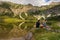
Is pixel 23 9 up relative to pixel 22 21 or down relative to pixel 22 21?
up

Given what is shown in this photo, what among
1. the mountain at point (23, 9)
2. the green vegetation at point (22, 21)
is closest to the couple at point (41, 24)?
the green vegetation at point (22, 21)

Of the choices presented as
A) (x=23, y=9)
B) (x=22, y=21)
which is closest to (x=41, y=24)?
(x=22, y=21)

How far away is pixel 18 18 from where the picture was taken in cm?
198

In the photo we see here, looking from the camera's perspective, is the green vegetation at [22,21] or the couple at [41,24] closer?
the green vegetation at [22,21]

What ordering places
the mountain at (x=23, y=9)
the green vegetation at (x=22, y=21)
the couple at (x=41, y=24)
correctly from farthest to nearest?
the mountain at (x=23, y=9) → the couple at (x=41, y=24) → the green vegetation at (x=22, y=21)

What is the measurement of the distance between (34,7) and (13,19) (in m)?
0.36

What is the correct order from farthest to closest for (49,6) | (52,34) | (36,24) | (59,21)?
1. (49,6)
2. (59,21)
3. (36,24)
4. (52,34)

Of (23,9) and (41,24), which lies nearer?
(41,24)

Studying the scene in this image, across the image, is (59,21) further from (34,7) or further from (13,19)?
(13,19)

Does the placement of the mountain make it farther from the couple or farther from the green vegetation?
the couple

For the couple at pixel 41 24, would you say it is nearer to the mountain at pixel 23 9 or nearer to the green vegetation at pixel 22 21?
the green vegetation at pixel 22 21

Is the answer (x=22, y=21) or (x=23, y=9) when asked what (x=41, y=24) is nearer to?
(x=22, y=21)

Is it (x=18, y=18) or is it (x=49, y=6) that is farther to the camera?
(x=49, y=6)

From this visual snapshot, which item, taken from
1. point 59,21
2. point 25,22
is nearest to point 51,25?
point 59,21
